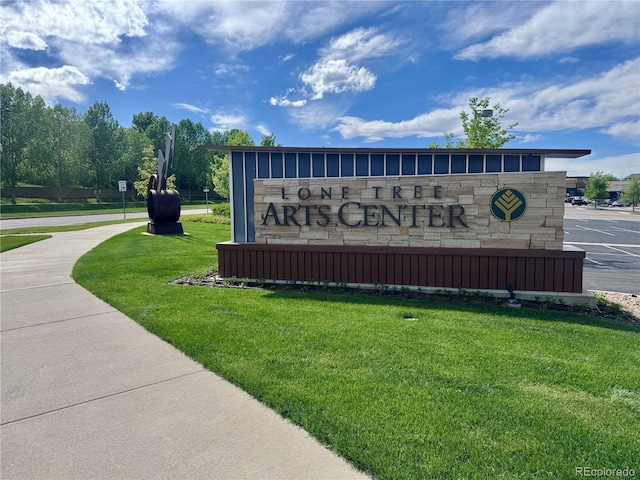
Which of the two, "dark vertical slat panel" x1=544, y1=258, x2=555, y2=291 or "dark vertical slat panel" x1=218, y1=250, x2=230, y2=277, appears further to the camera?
"dark vertical slat panel" x1=218, y1=250, x2=230, y2=277

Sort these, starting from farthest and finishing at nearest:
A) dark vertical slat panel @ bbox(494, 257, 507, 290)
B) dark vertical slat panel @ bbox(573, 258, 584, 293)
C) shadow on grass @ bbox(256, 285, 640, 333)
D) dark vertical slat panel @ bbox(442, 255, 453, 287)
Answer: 1. dark vertical slat panel @ bbox(442, 255, 453, 287)
2. dark vertical slat panel @ bbox(494, 257, 507, 290)
3. dark vertical slat panel @ bbox(573, 258, 584, 293)
4. shadow on grass @ bbox(256, 285, 640, 333)

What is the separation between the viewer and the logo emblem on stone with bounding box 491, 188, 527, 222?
6.83m

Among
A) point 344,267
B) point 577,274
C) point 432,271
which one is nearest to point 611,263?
point 577,274

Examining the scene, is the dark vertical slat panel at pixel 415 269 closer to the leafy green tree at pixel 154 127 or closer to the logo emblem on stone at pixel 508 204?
the logo emblem on stone at pixel 508 204

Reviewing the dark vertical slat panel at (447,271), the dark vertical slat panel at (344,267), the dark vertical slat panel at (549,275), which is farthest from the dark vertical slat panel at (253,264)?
the dark vertical slat panel at (549,275)

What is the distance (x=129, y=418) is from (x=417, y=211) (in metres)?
5.77

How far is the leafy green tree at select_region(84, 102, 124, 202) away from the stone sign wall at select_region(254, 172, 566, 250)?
1984 inches

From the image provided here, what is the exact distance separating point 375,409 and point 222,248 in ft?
20.1

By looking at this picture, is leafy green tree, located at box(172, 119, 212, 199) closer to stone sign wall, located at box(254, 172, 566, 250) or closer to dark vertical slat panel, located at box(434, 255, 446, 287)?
stone sign wall, located at box(254, 172, 566, 250)

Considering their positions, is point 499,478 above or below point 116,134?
below

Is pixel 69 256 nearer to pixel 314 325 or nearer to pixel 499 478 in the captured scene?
pixel 314 325

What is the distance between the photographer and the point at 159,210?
1723 cm

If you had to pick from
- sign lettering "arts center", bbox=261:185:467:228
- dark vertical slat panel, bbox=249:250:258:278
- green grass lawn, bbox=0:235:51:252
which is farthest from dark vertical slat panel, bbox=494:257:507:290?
green grass lawn, bbox=0:235:51:252

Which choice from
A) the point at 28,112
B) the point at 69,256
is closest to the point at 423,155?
the point at 69,256
